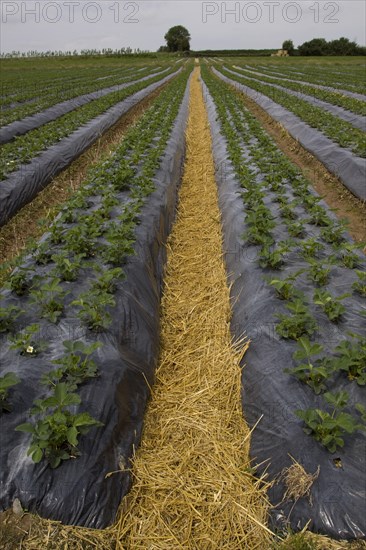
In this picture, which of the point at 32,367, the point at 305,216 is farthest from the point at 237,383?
the point at 305,216

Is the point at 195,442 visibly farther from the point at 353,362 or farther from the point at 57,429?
the point at 353,362

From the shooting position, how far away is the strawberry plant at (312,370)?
104 inches

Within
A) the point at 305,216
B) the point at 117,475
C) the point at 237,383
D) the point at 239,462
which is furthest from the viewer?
the point at 305,216

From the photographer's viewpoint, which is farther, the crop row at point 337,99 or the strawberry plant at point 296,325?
the crop row at point 337,99

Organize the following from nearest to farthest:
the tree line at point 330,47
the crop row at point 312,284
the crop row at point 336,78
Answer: the crop row at point 312,284, the crop row at point 336,78, the tree line at point 330,47

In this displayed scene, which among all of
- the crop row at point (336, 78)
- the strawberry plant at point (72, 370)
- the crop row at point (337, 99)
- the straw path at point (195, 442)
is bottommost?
the straw path at point (195, 442)

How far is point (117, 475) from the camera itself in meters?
2.44

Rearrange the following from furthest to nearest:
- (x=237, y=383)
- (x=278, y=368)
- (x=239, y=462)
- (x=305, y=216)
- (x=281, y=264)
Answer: (x=305, y=216) → (x=281, y=264) → (x=237, y=383) → (x=278, y=368) → (x=239, y=462)

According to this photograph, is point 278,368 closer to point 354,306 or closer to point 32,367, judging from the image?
point 354,306

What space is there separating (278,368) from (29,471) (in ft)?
6.30

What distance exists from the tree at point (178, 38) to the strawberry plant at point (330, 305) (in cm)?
9932

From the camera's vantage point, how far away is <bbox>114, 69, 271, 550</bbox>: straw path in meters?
2.30

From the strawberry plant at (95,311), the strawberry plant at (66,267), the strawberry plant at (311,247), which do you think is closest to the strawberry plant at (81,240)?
the strawberry plant at (66,267)

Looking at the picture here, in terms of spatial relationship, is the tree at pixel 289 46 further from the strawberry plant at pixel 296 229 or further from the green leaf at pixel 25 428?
the green leaf at pixel 25 428
